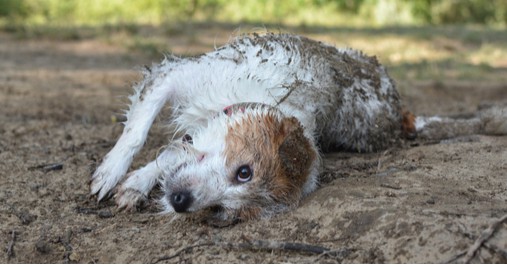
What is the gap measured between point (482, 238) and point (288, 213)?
116 cm

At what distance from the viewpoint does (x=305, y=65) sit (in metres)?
5.40

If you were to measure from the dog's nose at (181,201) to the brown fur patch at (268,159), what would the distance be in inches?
11.4

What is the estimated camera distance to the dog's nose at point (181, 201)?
13.4 ft

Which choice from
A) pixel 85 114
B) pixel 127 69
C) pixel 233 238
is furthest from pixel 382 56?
pixel 233 238

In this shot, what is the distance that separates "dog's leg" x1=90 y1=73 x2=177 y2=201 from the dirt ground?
14 cm

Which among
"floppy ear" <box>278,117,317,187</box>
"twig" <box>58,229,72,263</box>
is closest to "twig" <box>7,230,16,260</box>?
"twig" <box>58,229,72,263</box>

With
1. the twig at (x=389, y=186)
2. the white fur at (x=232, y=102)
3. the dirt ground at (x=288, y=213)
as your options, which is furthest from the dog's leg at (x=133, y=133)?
the twig at (x=389, y=186)

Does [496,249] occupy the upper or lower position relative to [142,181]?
upper

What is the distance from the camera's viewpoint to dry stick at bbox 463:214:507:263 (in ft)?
11.3

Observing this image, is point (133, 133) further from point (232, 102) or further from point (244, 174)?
point (244, 174)

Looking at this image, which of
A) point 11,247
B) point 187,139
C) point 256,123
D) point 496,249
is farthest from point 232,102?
point 496,249

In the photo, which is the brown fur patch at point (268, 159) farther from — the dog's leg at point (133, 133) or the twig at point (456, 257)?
the twig at point (456, 257)

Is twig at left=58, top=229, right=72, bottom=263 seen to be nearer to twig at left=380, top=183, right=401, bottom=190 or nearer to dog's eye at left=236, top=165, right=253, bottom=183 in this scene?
dog's eye at left=236, top=165, right=253, bottom=183

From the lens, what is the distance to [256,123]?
4.42 m
